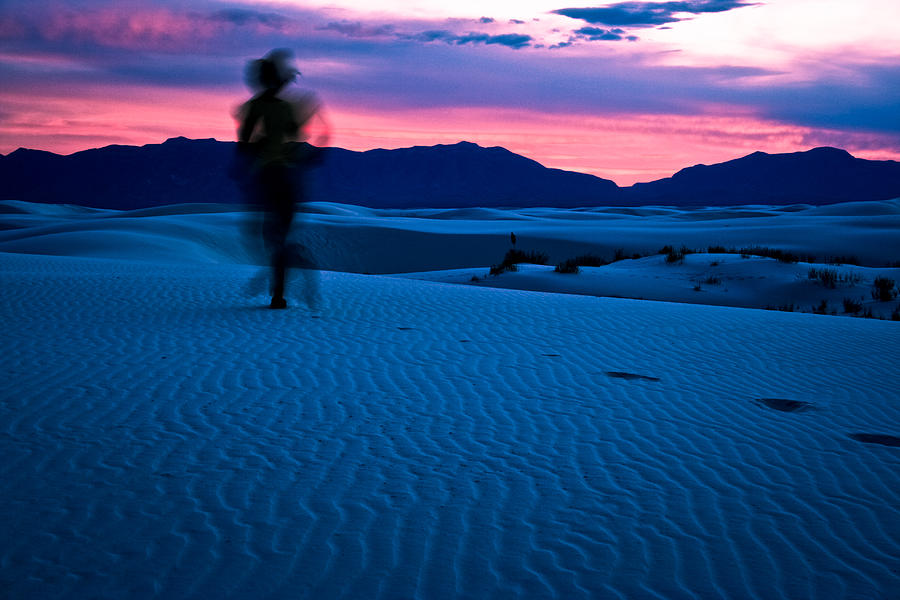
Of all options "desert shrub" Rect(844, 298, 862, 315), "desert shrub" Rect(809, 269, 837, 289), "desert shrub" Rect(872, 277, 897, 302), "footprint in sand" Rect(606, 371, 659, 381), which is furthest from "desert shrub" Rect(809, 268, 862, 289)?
"footprint in sand" Rect(606, 371, 659, 381)

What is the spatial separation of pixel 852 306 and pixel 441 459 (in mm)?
12888

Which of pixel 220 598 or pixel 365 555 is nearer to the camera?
pixel 220 598

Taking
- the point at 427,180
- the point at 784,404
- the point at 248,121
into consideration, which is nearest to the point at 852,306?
the point at 784,404

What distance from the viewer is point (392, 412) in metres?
6.25

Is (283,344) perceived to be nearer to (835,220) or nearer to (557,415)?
(557,415)

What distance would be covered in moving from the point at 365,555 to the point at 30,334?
688cm

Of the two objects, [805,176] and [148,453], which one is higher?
[805,176]

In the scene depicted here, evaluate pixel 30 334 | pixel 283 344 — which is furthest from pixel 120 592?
pixel 30 334

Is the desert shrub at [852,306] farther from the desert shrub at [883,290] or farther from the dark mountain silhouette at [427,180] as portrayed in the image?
the dark mountain silhouette at [427,180]

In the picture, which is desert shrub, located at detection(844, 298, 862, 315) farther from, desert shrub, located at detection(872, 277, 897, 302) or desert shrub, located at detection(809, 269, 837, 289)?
desert shrub, located at detection(809, 269, 837, 289)

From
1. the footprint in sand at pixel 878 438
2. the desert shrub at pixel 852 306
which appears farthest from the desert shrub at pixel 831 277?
the footprint in sand at pixel 878 438

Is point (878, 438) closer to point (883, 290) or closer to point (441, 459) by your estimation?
point (441, 459)

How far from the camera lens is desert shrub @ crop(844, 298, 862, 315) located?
1514 centimetres

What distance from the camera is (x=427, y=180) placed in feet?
625
